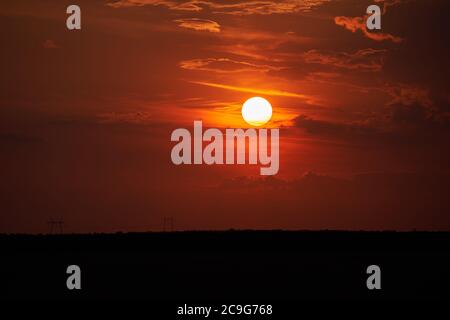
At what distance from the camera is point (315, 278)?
273 ft

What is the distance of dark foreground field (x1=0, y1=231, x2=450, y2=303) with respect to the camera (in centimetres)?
6812

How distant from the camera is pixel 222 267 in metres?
94.6

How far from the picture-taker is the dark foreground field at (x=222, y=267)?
224ft

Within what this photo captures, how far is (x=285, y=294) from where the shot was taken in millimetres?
66938


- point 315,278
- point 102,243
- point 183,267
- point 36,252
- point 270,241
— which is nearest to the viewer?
point 315,278
